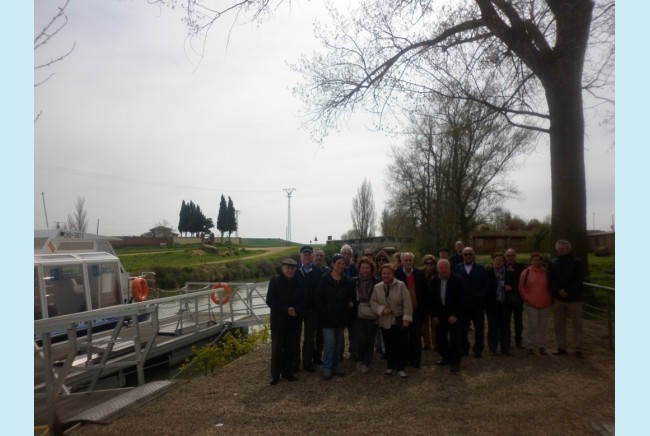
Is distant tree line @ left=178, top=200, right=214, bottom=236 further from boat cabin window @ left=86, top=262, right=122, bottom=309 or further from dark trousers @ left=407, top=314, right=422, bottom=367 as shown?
dark trousers @ left=407, top=314, right=422, bottom=367

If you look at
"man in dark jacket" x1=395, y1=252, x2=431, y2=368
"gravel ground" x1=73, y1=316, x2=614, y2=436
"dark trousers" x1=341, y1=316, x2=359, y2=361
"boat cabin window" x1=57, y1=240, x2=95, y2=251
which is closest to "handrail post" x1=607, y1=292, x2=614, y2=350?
"gravel ground" x1=73, y1=316, x2=614, y2=436

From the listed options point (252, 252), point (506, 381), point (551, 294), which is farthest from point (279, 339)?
point (252, 252)

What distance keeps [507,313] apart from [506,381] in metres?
1.67

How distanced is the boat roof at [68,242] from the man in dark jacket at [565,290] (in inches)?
420

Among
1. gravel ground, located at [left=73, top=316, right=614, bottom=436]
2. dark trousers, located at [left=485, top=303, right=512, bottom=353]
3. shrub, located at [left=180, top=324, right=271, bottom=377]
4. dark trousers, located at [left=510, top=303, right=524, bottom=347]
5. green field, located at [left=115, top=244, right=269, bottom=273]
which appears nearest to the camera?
gravel ground, located at [left=73, top=316, right=614, bottom=436]

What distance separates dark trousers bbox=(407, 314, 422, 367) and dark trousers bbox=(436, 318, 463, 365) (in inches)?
11.8

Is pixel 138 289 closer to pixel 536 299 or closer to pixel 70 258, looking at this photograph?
pixel 70 258

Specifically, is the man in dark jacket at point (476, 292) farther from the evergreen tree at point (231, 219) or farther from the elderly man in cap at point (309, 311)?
the evergreen tree at point (231, 219)

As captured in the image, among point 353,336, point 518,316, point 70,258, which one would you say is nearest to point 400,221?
point 70,258

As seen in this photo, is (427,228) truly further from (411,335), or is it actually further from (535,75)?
(411,335)

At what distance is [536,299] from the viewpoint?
7.33 meters

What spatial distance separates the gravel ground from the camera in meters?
4.71

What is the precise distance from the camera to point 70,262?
11.0 m

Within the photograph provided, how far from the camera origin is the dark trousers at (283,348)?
6461 millimetres
